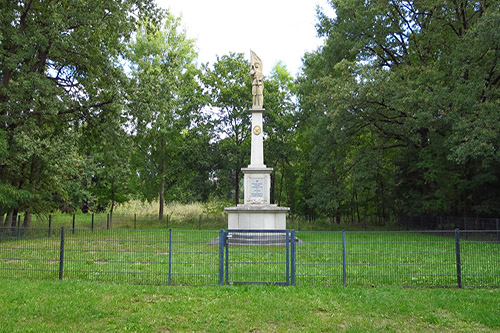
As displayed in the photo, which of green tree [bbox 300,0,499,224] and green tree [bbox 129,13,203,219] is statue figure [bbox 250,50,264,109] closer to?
green tree [bbox 300,0,499,224]

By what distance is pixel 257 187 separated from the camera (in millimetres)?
15961

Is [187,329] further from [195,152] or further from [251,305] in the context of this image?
[195,152]

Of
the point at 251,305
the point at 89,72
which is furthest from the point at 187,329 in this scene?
the point at 89,72

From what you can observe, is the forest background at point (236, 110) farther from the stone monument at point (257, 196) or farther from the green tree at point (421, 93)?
the stone monument at point (257, 196)

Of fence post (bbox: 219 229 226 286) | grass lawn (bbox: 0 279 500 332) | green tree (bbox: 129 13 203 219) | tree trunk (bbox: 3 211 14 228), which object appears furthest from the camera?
green tree (bbox: 129 13 203 219)

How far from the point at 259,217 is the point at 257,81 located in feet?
21.5

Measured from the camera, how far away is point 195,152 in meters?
27.4

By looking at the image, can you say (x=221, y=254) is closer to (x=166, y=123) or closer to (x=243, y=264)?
(x=243, y=264)

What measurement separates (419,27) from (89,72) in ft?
63.0

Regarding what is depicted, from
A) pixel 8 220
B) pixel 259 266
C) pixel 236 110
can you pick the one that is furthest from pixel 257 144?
pixel 236 110

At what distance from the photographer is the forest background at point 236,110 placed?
53.5ft

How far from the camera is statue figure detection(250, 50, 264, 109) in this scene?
17.3m

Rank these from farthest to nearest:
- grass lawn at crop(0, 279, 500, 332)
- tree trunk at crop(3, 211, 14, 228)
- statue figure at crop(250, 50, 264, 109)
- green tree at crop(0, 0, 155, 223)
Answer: statue figure at crop(250, 50, 264, 109), tree trunk at crop(3, 211, 14, 228), green tree at crop(0, 0, 155, 223), grass lawn at crop(0, 279, 500, 332)

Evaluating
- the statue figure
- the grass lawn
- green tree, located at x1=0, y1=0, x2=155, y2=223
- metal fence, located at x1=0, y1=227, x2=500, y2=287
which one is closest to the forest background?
green tree, located at x1=0, y1=0, x2=155, y2=223
